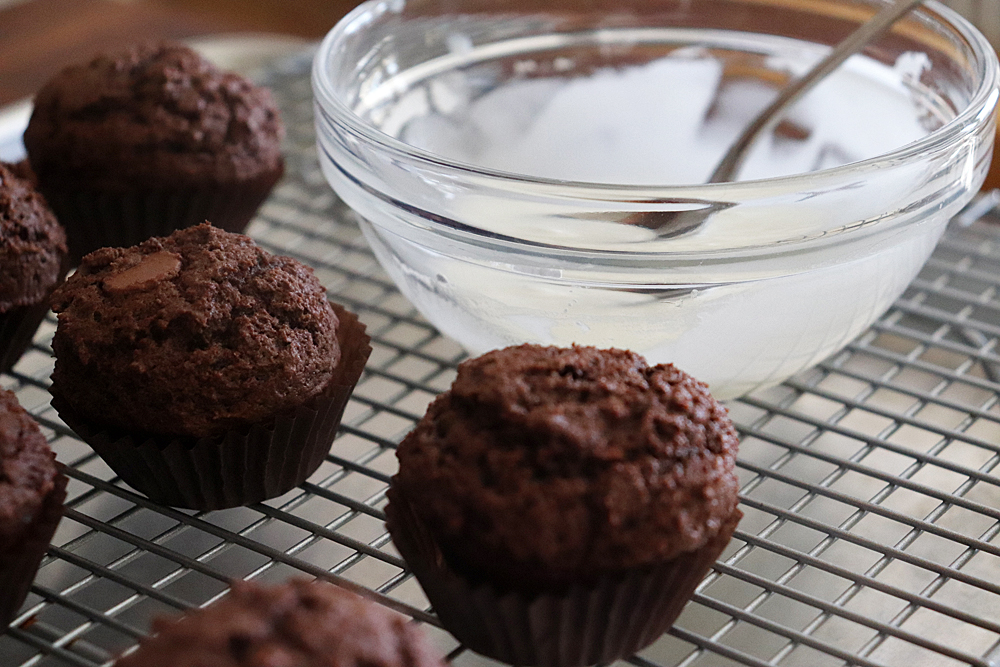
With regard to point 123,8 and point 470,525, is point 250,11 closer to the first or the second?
point 123,8

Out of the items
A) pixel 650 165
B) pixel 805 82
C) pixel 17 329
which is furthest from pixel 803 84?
pixel 17 329

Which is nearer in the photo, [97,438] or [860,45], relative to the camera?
[97,438]

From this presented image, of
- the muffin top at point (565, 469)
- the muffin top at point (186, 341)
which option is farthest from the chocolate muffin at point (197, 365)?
the muffin top at point (565, 469)

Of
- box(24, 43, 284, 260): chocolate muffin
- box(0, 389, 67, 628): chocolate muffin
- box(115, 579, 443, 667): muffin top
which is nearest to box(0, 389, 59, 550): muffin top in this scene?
box(0, 389, 67, 628): chocolate muffin

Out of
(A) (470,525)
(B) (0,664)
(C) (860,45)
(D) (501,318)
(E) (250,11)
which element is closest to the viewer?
(A) (470,525)

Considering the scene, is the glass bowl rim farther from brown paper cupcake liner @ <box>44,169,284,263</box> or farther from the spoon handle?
brown paper cupcake liner @ <box>44,169,284,263</box>

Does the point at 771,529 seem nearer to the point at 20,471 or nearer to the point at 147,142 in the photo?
the point at 20,471

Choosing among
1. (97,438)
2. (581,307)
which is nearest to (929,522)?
(581,307)
